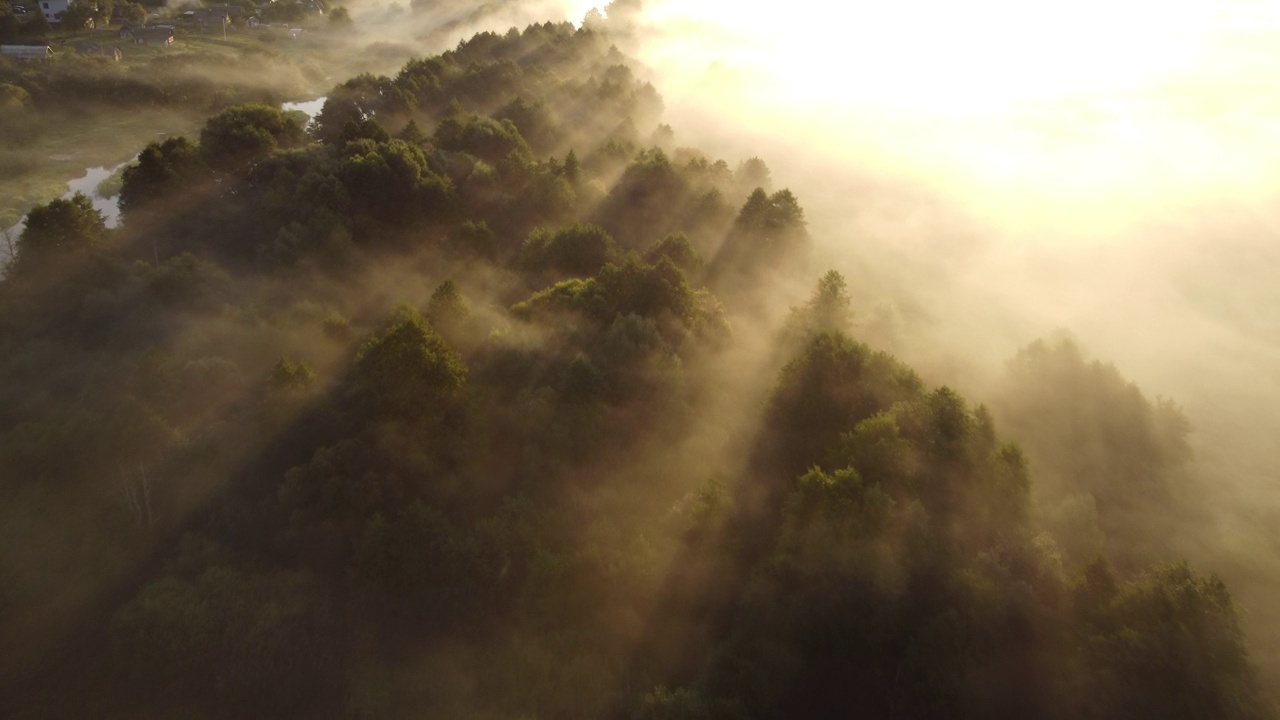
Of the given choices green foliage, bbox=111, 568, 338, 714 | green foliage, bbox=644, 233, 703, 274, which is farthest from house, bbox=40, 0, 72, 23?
green foliage, bbox=111, 568, 338, 714

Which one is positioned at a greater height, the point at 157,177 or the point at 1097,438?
the point at 1097,438

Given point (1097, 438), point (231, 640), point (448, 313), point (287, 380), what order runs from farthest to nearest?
point (448, 313)
point (1097, 438)
point (287, 380)
point (231, 640)

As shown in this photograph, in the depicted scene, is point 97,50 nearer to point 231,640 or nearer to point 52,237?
point 52,237

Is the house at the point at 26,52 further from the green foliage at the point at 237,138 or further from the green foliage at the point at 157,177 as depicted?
the green foliage at the point at 157,177

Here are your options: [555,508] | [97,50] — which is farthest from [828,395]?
[97,50]

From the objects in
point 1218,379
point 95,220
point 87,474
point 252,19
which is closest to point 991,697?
point 87,474

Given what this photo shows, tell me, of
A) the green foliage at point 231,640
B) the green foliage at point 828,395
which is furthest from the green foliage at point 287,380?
the green foliage at point 828,395

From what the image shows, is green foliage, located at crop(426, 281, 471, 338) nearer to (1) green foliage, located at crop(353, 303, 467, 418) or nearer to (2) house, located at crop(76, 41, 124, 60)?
(1) green foliage, located at crop(353, 303, 467, 418)
